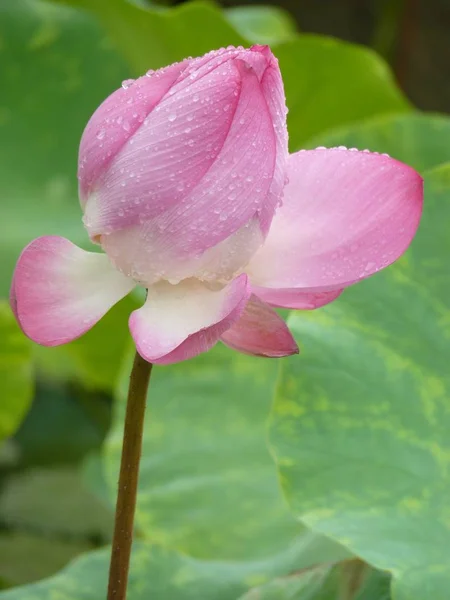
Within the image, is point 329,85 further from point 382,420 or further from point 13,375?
point 382,420

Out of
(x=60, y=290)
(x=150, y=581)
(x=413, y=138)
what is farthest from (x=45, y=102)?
(x=60, y=290)

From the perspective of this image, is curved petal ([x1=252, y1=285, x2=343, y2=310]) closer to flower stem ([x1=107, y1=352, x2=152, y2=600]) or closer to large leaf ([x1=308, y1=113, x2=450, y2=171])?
flower stem ([x1=107, y1=352, x2=152, y2=600])

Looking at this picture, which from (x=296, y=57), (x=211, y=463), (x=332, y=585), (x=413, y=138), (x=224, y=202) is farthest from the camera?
(x=296, y=57)

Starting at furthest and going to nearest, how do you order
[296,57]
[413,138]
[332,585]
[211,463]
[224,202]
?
1. [296,57]
2. [413,138]
3. [211,463]
4. [332,585]
5. [224,202]

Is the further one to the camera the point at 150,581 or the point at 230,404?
the point at 230,404

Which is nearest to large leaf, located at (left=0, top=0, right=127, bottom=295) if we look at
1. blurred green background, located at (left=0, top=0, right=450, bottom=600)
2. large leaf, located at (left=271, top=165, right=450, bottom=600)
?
blurred green background, located at (left=0, top=0, right=450, bottom=600)

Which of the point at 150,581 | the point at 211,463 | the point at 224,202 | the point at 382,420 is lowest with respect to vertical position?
the point at 211,463

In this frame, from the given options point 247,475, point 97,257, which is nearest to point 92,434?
point 247,475

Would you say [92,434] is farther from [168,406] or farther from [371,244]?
[371,244]
